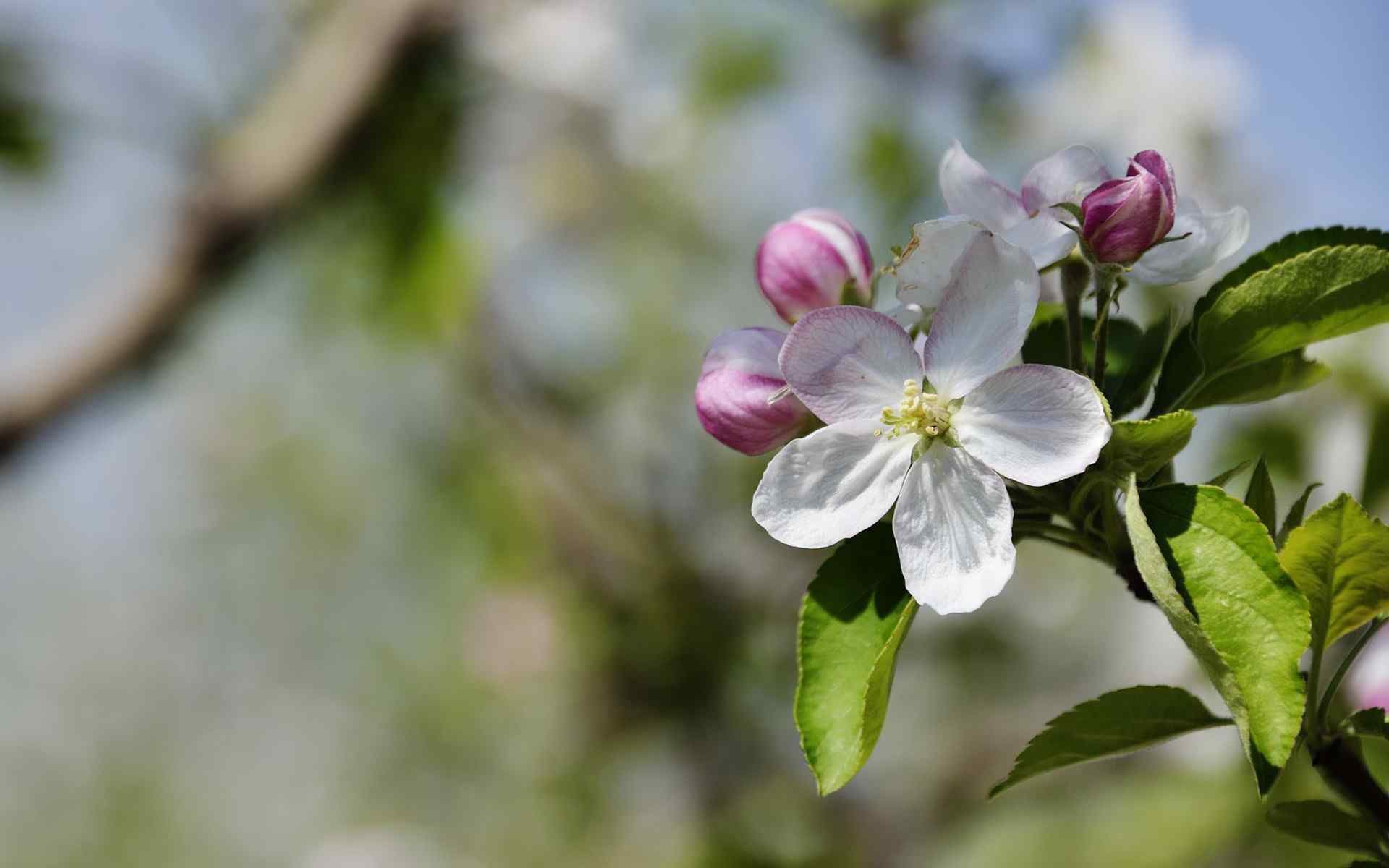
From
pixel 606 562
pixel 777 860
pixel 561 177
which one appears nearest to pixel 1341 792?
pixel 777 860

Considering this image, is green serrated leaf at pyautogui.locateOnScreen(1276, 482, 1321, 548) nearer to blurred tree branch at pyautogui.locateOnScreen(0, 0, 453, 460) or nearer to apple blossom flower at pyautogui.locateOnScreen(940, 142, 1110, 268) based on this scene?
apple blossom flower at pyautogui.locateOnScreen(940, 142, 1110, 268)

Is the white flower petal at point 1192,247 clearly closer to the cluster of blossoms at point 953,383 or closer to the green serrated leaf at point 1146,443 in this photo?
the cluster of blossoms at point 953,383

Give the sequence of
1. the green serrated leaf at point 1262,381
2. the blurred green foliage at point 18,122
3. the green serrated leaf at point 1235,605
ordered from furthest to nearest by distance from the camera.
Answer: the blurred green foliage at point 18,122 → the green serrated leaf at point 1262,381 → the green serrated leaf at point 1235,605

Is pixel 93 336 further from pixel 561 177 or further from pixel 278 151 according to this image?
pixel 561 177

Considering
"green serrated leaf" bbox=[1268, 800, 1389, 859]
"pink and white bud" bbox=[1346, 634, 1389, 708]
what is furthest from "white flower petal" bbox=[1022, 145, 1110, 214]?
"pink and white bud" bbox=[1346, 634, 1389, 708]

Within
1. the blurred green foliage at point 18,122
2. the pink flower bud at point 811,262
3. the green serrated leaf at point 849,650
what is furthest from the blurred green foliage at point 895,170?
the green serrated leaf at point 849,650

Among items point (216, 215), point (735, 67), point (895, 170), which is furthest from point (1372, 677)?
point (735, 67)
